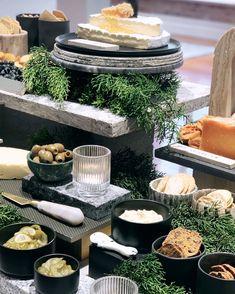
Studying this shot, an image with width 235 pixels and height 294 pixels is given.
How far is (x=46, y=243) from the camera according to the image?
131 centimetres

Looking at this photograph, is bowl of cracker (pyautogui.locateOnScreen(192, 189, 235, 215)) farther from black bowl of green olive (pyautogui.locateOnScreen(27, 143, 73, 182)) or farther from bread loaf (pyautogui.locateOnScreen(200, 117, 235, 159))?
black bowl of green olive (pyautogui.locateOnScreen(27, 143, 73, 182))

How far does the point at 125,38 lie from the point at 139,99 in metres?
0.24

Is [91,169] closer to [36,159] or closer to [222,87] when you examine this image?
[36,159]

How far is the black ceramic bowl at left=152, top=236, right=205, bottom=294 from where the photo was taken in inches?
46.4

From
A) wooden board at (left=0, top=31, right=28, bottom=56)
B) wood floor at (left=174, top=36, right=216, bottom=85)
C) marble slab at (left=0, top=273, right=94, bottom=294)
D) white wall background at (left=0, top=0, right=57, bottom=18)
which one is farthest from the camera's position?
wood floor at (left=174, top=36, right=216, bottom=85)

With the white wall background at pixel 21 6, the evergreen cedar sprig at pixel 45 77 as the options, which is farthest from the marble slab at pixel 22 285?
the white wall background at pixel 21 6

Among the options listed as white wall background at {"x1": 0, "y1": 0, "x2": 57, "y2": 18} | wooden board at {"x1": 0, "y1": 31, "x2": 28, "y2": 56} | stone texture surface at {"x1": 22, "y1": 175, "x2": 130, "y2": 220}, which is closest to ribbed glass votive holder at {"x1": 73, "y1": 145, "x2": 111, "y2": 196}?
stone texture surface at {"x1": 22, "y1": 175, "x2": 130, "y2": 220}

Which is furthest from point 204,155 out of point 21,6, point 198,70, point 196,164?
point 198,70

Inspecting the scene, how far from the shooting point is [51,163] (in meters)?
1.48

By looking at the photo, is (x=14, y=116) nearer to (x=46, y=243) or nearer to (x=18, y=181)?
(x=18, y=181)

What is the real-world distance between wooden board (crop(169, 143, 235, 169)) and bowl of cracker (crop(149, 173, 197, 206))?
9 centimetres

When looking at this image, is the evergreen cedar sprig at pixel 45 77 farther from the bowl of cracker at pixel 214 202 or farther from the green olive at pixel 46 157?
the bowl of cracker at pixel 214 202

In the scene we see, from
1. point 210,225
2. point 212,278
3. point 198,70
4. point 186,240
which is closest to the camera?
point 212,278

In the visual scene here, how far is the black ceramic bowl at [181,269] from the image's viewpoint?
118 cm
